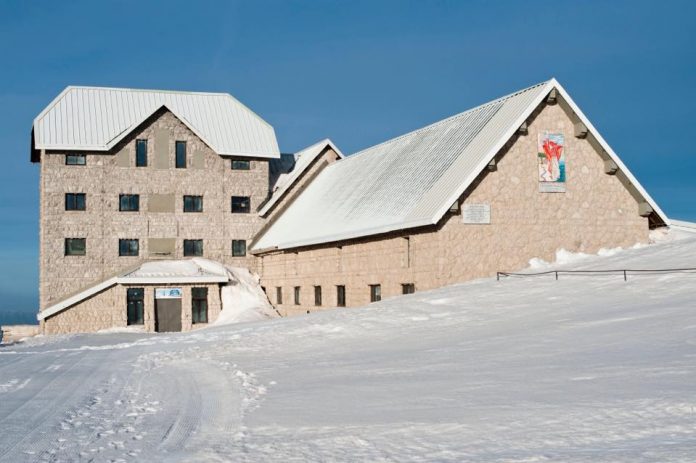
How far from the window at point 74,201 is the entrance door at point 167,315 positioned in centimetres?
715

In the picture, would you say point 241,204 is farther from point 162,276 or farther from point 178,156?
point 162,276

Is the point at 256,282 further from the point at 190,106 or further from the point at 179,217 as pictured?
the point at 190,106

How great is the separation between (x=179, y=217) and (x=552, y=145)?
77.5 feet

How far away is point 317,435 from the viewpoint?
9164 mm

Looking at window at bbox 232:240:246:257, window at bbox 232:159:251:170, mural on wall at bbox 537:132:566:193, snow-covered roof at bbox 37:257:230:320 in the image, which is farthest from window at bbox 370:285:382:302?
window at bbox 232:159:251:170

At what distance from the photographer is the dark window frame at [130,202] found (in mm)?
44719

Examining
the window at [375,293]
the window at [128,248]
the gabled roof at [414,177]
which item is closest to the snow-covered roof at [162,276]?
the window at [128,248]

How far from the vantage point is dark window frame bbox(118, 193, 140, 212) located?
4472 cm

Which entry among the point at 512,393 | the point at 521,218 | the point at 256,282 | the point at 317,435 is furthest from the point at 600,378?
the point at 256,282

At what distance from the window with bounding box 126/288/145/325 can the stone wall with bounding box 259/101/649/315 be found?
14367 millimetres

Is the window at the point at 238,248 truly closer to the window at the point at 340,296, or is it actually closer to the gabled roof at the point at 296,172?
the gabled roof at the point at 296,172

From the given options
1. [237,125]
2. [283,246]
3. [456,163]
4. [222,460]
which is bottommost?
[222,460]

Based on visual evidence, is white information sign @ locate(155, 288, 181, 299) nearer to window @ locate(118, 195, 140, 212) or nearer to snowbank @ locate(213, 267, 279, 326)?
snowbank @ locate(213, 267, 279, 326)

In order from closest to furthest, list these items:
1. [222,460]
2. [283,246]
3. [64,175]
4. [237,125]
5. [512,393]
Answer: [222,460] → [512,393] → [283,246] → [64,175] → [237,125]
